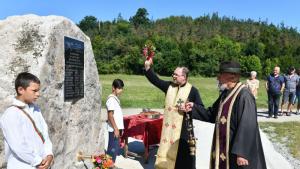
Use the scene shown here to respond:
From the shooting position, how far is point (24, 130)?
13.0 ft

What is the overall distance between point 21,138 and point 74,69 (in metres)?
2.59

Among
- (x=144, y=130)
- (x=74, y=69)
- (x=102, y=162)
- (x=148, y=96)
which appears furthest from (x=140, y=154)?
(x=148, y=96)

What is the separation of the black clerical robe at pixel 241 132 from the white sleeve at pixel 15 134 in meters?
2.25

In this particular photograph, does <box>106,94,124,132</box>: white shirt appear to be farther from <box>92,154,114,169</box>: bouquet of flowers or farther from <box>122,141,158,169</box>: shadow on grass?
<box>122,141,158,169</box>: shadow on grass

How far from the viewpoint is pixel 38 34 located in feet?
18.4

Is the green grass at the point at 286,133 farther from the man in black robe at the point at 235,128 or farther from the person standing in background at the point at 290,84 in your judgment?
the man in black robe at the point at 235,128

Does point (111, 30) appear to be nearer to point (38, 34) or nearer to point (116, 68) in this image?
point (116, 68)

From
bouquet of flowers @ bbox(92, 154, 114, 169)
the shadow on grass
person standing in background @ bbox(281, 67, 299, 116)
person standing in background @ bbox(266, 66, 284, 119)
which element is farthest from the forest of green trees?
bouquet of flowers @ bbox(92, 154, 114, 169)

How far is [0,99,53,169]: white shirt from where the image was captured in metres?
3.87

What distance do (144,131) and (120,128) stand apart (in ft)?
5.73

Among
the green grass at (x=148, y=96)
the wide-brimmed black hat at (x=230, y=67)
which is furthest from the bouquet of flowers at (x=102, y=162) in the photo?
the green grass at (x=148, y=96)

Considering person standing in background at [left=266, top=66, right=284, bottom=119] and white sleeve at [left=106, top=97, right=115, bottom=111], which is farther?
person standing in background at [left=266, top=66, right=284, bottom=119]

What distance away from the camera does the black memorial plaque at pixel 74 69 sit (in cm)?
611

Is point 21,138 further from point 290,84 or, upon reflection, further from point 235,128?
point 290,84
